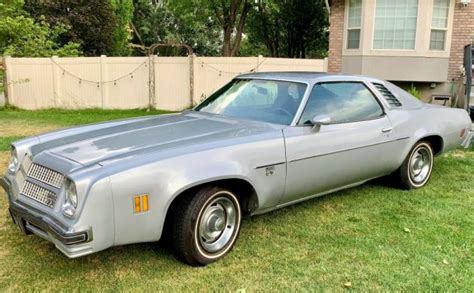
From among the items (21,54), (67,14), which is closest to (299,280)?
(21,54)

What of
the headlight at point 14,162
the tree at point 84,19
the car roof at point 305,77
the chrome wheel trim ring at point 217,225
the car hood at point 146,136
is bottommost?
the chrome wheel trim ring at point 217,225

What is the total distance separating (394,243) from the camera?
4031 millimetres

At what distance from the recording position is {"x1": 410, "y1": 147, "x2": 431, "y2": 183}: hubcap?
5.60 metres

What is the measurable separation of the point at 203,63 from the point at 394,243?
11302mm

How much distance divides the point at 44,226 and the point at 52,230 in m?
0.11

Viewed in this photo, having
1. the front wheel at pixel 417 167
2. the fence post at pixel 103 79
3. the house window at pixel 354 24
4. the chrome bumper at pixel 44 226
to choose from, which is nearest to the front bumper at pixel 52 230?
the chrome bumper at pixel 44 226

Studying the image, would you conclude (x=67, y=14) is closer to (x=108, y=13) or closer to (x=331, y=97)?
(x=108, y=13)

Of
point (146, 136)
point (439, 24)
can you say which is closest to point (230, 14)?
point (439, 24)

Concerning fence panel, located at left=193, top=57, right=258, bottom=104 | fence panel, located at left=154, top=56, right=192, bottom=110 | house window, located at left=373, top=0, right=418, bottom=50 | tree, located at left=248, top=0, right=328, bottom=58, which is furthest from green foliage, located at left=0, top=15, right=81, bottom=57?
house window, located at left=373, top=0, right=418, bottom=50

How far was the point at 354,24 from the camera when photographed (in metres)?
13.8

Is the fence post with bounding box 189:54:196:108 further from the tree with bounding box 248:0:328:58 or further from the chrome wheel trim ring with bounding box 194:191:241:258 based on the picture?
the chrome wheel trim ring with bounding box 194:191:241:258

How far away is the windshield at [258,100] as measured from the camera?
171 inches

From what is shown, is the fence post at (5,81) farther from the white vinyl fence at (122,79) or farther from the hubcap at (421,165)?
the hubcap at (421,165)

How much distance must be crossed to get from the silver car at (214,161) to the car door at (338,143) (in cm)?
1
